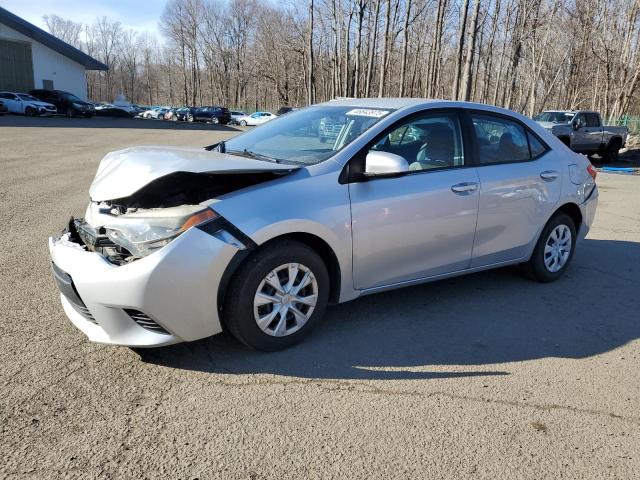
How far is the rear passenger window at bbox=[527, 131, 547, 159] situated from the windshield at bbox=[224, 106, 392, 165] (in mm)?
1655

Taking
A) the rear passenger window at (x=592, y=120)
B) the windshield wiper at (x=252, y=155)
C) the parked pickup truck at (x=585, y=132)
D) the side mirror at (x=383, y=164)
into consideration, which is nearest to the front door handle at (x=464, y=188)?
the side mirror at (x=383, y=164)

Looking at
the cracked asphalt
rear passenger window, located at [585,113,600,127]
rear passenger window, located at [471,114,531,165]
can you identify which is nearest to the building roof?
rear passenger window, located at [585,113,600,127]

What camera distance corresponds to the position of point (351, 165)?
3.63 metres

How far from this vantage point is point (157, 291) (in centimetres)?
292

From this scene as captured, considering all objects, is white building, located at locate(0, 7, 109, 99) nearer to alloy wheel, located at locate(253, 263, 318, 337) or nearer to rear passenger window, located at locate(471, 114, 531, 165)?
rear passenger window, located at locate(471, 114, 531, 165)

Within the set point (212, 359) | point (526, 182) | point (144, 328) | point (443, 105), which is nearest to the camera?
point (144, 328)

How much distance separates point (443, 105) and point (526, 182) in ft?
3.45

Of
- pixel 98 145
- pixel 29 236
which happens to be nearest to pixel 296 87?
pixel 98 145

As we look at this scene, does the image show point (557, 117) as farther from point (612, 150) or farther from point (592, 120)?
point (612, 150)

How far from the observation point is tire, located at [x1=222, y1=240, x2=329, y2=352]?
10.5 ft

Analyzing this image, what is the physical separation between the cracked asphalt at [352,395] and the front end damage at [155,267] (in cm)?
30

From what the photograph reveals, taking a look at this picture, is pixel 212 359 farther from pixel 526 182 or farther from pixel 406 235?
pixel 526 182

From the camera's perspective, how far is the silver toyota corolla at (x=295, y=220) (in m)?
3.04

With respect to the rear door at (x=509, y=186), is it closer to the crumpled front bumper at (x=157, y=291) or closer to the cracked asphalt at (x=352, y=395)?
the cracked asphalt at (x=352, y=395)
